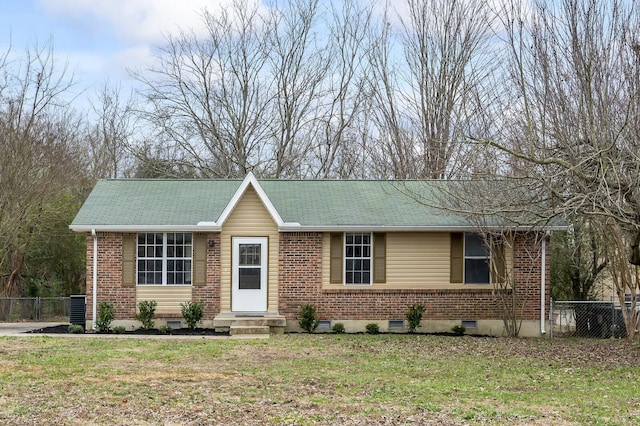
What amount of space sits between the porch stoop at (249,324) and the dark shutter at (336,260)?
5.62 feet

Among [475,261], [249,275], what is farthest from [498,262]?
[249,275]

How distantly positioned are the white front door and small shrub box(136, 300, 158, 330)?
2.01 metres

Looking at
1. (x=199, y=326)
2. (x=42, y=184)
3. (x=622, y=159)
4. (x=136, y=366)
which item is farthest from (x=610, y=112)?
(x=42, y=184)

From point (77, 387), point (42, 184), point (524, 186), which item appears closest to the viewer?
point (77, 387)

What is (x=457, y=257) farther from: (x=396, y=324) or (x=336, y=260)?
(x=336, y=260)

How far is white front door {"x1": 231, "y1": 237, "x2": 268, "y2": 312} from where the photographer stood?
1980cm

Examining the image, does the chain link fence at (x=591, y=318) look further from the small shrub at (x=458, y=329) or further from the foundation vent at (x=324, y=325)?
the foundation vent at (x=324, y=325)

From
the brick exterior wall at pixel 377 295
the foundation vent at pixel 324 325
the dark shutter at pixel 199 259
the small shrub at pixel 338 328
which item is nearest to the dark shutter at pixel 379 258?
the brick exterior wall at pixel 377 295

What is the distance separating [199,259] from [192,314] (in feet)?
4.61

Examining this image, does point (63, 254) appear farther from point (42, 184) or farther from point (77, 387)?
point (77, 387)

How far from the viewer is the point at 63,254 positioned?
27172mm

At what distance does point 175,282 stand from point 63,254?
9.09 meters

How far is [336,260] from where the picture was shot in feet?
→ 65.1

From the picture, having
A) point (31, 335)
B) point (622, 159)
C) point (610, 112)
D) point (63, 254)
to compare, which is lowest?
point (31, 335)
